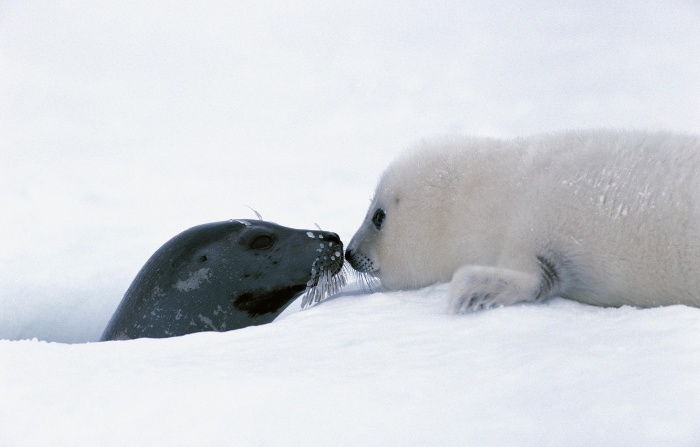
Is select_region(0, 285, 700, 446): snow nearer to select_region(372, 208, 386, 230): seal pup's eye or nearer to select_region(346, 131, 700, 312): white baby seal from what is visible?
select_region(346, 131, 700, 312): white baby seal

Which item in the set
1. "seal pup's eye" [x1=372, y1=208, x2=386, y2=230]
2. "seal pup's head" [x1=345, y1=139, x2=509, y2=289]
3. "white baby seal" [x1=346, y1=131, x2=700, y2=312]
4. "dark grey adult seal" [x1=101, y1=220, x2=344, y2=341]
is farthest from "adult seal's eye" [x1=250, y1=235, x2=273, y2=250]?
"white baby seal" [x1=346, y1=131, x2=700, y2=312]

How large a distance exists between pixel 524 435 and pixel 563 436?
0.10 metres

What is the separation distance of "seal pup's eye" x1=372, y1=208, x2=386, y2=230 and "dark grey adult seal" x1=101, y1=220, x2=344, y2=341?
0.77m

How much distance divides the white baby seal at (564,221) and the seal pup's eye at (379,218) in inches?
11.4

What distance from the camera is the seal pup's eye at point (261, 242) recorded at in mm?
5332

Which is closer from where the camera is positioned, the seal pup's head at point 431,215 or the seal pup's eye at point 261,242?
the seal pup's head at point 431,215

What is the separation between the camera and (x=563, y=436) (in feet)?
6.26

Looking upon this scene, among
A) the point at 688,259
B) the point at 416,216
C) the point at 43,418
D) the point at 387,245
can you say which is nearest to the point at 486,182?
the point at 416,216

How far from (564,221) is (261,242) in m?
2.48

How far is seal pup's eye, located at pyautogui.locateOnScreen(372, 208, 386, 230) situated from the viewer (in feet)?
15.2

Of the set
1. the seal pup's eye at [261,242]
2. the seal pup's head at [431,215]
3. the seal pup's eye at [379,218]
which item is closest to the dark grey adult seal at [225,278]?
the seal pup's eye at [261,242]

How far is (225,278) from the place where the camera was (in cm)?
513

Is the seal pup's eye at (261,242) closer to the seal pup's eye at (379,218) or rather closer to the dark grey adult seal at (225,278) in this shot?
the dark grey adult seal at (225,278)

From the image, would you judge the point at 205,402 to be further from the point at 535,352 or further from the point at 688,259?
the point at 688,259
